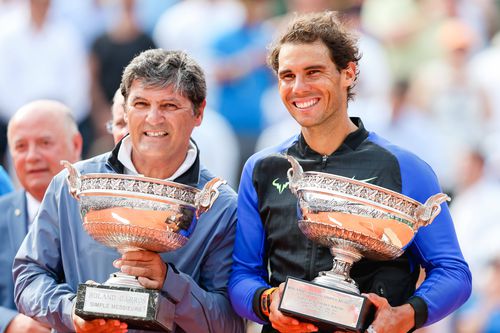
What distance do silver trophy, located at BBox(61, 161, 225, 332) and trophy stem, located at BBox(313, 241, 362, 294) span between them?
46 centimetres

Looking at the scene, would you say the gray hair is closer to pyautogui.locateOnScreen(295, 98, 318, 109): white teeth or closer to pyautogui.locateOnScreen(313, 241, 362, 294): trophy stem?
pyautogui.locateOnScreen(295, 98, 318, 109): white teeth

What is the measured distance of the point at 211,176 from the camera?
14.7 feet

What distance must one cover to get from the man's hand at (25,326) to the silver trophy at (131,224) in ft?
2.02

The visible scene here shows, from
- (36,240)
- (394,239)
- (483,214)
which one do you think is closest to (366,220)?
(394,239)

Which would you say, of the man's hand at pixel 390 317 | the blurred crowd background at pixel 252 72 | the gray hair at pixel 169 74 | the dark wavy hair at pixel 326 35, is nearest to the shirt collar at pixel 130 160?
the gray hair at pixel 169 74

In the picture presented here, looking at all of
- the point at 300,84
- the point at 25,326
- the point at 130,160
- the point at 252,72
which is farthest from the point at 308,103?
the point at 252,72

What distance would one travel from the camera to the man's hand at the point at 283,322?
382cm

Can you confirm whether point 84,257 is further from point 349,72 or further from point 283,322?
point 349,72

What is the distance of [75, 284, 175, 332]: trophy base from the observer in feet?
12.6

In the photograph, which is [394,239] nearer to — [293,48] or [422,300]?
[422,300]

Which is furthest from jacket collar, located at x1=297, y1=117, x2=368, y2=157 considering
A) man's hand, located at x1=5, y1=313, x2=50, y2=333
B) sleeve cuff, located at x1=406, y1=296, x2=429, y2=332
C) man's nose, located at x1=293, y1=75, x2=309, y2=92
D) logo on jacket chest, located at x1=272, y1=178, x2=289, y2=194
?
man's hand, located at x1=5, y1=313, x2=50, y2=333

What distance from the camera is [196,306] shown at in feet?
13.5

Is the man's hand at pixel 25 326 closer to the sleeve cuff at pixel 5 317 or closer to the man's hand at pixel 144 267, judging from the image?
the sleeve cuff at pixel 5 317

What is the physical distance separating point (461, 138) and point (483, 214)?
2.86 feet
